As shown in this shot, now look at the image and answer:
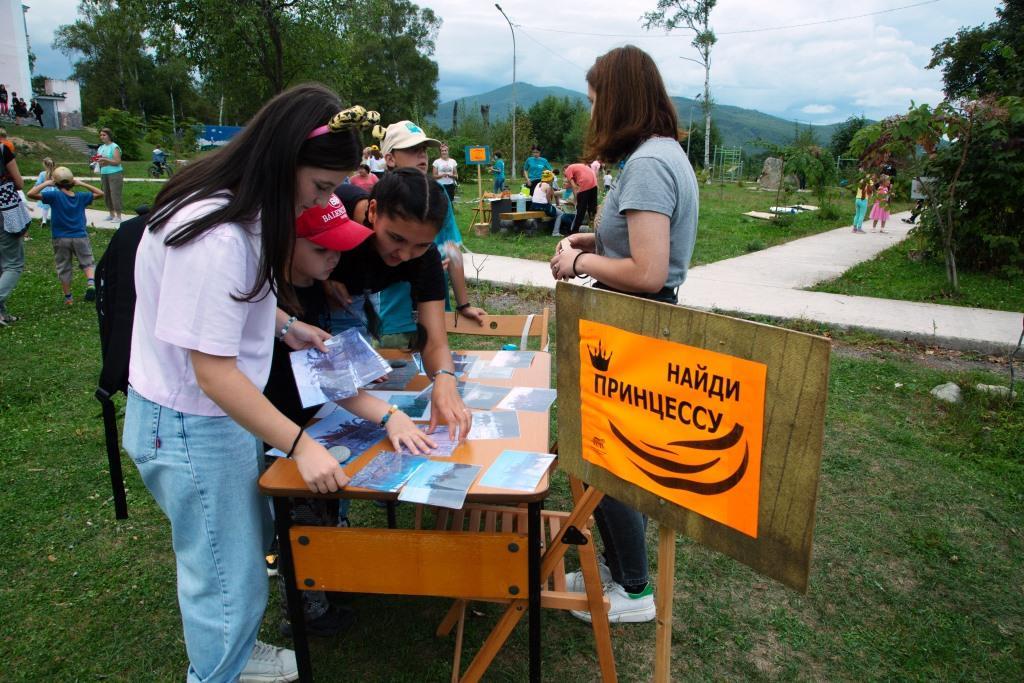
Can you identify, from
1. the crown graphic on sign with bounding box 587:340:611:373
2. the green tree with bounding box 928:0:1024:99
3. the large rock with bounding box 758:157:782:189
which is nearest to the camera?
the crown graphic on sign with bounding box 587:340:611:373

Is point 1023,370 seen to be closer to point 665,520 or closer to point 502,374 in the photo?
point 502,374

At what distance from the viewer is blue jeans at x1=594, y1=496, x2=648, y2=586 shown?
7.37 feet

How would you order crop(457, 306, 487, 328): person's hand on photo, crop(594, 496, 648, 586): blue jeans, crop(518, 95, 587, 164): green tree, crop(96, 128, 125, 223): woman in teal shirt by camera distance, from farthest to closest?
crop(518, 95, 587, 164): green tree < crop(96, 128, 125, 223): woman in teal shirt < crop(457, 306, 487, 328): person's hand on photo < crop(594, 496, 648, 586): blue jeans

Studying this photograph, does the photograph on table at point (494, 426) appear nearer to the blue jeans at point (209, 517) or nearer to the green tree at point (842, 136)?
the blue jeans at point (209, 517)

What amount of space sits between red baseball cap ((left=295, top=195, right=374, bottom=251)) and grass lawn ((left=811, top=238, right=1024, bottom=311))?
6822mm

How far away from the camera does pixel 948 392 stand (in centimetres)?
434

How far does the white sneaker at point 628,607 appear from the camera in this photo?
2387 millimetres

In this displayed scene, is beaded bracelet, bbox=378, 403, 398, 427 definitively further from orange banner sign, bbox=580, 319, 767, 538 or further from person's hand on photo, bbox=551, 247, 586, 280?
person's hand on photo, bbox=551, 247, 586, 280

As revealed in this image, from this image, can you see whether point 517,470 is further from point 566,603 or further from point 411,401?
point 411,401

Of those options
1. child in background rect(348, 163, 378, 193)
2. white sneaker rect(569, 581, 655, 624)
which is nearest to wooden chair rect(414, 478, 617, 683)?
white sneaker rect(569, 581, 655, 624)

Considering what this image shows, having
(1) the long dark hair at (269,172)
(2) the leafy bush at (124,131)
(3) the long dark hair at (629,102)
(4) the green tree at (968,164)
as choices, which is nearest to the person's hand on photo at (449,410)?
(1) the long dark hair at (269,172)

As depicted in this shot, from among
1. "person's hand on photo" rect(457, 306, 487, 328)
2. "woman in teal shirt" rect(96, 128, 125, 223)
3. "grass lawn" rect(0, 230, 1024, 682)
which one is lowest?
"grass lawn" rect(0, 230, 1024, 682)

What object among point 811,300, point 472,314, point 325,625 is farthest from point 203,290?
point 811,300

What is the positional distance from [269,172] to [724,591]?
2273 millimetres
